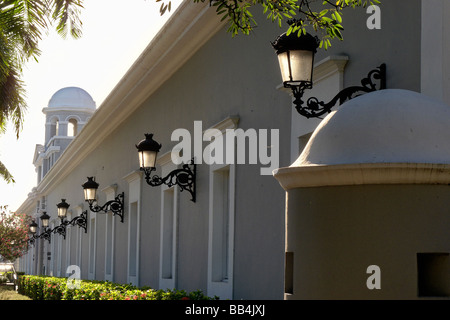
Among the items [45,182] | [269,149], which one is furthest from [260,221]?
[45,182]

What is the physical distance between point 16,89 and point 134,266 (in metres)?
4.88

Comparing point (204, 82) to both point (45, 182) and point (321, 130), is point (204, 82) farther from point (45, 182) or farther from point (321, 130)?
point (45, 182)

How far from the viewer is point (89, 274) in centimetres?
2459

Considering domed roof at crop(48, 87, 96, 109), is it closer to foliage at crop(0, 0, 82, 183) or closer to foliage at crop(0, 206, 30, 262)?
foliage at crop(0, 206, 30, 262)

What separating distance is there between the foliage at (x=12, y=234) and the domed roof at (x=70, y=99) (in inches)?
382

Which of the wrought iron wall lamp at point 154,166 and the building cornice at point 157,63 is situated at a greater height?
the building cornice at point 157,63

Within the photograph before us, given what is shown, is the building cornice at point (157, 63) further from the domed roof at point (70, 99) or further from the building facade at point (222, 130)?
the domed roof at point (70, 99)

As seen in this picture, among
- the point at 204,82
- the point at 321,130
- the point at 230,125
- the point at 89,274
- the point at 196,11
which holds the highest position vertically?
the point at 196,11

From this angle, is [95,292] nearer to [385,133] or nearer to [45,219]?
[385,133]

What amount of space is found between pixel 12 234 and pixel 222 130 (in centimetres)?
4238

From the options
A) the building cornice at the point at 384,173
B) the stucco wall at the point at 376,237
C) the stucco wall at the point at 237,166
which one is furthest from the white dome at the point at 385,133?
the stucco wall at the point at 237,166

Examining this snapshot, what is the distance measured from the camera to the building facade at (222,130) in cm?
705

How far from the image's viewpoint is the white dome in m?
4.47

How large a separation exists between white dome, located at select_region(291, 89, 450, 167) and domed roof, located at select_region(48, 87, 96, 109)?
41639 mm
